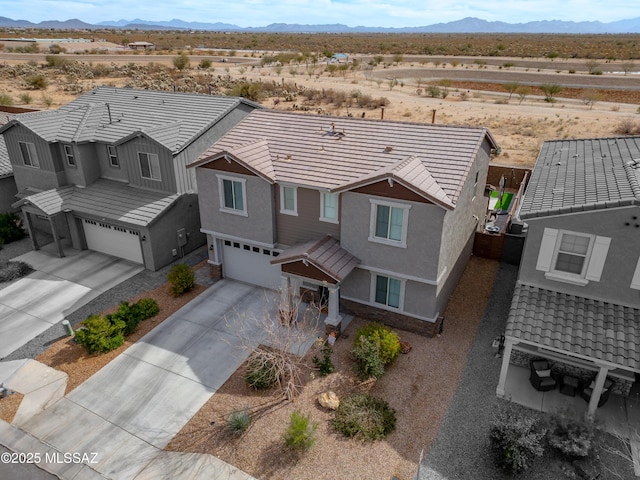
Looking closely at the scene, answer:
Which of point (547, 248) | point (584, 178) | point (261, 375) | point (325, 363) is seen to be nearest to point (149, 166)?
point (261, 375)

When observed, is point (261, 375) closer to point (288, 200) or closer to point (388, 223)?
point (388, 223)

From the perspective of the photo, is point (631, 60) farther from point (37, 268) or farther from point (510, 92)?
point (37, 268)

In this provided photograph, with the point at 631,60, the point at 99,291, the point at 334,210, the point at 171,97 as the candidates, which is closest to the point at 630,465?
the point at 334,210

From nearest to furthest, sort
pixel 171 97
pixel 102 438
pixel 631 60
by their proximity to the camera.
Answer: pixel 102 438, pixel 171 97, pixel 631 60

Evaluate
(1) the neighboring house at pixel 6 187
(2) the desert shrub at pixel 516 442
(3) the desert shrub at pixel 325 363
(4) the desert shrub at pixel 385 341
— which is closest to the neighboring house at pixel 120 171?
(1) the neighboring house at pixel 6 187

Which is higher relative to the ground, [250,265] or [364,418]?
[250,265]

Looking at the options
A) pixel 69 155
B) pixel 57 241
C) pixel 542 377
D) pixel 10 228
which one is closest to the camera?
pixel 542 377

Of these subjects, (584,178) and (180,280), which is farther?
(180,280)
